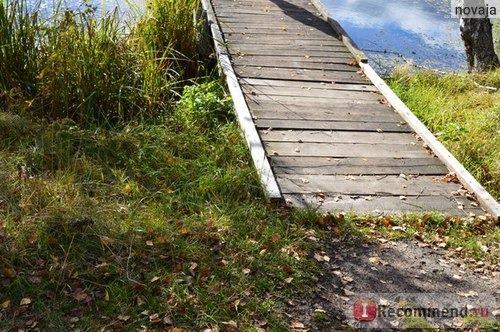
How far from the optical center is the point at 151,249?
4059mm

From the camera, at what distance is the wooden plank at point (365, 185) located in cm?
509

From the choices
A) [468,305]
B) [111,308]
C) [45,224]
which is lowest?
[468,305]

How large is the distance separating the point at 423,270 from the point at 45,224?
2506mm

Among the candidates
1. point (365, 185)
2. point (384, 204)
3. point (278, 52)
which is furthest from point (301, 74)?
point (384, 204)

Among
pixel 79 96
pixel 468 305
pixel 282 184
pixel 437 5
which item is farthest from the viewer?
pixel 437 5

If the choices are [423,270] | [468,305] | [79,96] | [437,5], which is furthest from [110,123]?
[437,5]

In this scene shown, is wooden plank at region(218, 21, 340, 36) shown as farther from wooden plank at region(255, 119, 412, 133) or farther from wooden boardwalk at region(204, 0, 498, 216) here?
wooden plank at region(255, 119, 412, 133)

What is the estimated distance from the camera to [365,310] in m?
3.78

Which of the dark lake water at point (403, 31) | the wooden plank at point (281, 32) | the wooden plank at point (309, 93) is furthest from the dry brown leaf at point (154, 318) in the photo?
the dark lake water at point (403, 31)

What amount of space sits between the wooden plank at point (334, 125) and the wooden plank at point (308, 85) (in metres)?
0.91

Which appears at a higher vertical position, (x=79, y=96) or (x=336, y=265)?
(x=79, y=96)

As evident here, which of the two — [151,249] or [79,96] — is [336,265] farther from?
[79,96]

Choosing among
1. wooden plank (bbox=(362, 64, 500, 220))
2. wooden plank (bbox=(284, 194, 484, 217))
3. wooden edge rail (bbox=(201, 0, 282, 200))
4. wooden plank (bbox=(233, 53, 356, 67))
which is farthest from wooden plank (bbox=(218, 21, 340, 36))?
wooden plank (bbox=(284, 194, 484, 217))

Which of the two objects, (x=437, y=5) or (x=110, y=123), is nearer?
(x=110, y=123)
